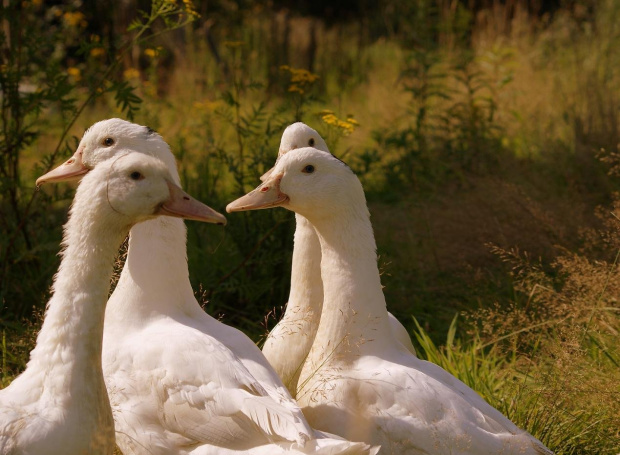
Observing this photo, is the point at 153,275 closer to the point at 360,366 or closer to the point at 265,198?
the point at 265,198

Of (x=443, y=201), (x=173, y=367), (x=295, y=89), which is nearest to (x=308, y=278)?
(x=173, y=367)

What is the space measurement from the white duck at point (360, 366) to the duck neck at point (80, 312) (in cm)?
78

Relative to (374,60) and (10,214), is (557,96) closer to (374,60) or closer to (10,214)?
(374,60)

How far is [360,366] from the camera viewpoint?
3.52m

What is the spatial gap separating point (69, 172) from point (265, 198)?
3.11 feet

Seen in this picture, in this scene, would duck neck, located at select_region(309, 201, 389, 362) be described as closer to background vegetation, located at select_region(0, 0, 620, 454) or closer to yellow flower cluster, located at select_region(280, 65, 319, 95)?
background vegetation, located at select_region(0, 0, 620, 454)

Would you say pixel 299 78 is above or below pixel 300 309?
above

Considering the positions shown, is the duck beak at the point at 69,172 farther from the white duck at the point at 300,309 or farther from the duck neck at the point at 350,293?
the duck neck at the point at 350,293

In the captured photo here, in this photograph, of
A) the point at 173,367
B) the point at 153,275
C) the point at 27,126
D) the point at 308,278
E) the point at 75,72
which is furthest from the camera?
the point at 75,72

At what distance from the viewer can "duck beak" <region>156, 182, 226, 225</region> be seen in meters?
2.97

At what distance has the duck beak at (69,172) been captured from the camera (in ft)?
13.1

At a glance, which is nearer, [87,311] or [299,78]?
[87,311]

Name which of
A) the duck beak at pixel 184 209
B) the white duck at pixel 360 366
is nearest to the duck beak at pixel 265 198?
Answer: the white duck at pixel 360 366

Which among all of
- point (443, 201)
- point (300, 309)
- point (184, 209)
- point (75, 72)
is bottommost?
point (443, 201)
